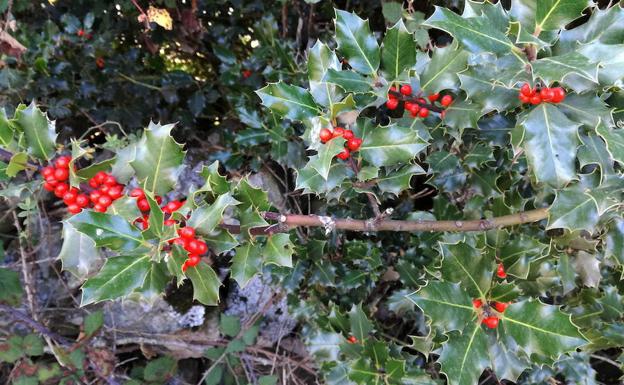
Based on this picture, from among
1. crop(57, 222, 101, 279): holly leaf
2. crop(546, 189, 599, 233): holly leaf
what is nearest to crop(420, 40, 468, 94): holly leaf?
crop(546, 189, 599, 233): holly leaf

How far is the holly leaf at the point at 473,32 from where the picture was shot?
0.85m

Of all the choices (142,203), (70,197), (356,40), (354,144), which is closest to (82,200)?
(70,197)

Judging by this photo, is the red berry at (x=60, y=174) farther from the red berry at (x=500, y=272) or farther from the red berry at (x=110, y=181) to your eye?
the red berry at (x=500, y=272)

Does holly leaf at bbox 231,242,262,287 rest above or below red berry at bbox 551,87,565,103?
below

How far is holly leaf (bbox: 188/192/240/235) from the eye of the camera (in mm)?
974

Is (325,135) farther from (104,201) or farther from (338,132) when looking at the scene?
(104,201)

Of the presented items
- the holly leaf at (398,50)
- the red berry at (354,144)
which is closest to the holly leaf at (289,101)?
the red berry at (354,144)

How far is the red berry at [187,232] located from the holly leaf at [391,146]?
0.44 meters

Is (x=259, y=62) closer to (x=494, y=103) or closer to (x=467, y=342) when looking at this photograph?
(x=494, y=103)

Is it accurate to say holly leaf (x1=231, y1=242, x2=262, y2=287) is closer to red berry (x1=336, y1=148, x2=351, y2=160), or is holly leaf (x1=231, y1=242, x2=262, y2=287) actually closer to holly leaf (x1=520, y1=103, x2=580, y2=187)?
red berry (x1=336, y1=148, x2=351, y2=160)

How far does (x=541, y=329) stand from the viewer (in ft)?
3.36

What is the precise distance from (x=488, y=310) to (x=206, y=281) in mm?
694

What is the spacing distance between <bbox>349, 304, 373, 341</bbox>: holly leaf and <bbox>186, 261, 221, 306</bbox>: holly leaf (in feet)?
2.15

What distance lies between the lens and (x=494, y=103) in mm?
1020
